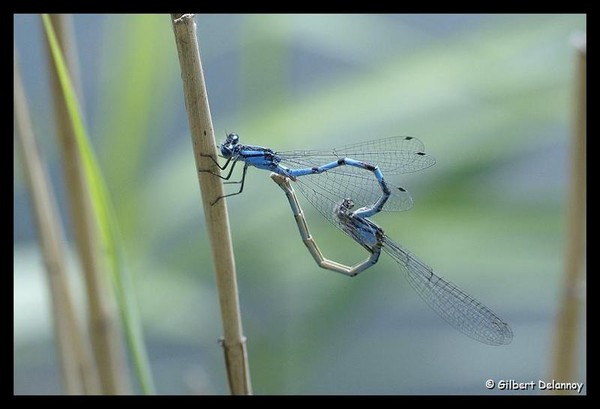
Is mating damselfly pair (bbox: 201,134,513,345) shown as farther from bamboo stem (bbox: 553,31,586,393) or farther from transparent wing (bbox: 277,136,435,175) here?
bamboo stem (bbox: 553,31,586,393)

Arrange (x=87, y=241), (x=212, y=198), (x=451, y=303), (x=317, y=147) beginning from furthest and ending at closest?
(x=317, y=147) < (x=451, y=303) < (x=87, y=241) < (x=212, y=198)

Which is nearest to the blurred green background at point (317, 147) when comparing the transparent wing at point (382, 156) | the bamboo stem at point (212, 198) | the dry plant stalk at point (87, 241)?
the transparent wing at point (382, 156)

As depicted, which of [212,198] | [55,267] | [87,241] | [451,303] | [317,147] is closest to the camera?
[212,198]

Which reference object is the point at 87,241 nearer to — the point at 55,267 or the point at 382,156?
the point at 55,267

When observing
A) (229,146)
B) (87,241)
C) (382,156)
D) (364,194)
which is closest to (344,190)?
(364,194)

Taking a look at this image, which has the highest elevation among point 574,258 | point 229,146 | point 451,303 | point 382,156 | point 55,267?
point 229,146

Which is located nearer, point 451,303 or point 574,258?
point 574,258

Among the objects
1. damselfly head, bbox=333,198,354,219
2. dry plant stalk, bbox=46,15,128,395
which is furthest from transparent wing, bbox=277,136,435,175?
dry plant stalk, bbox=46,15,128,395
